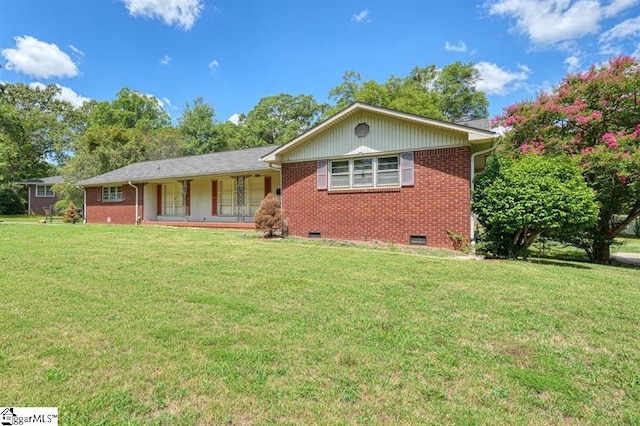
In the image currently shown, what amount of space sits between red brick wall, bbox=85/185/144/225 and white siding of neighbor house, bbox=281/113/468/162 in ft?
41.5

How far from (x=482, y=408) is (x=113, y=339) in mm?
3094

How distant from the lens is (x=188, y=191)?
19656 mm

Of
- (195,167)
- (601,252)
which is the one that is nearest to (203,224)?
(195,167)

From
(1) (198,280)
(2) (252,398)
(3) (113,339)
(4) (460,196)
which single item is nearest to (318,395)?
(2) (252,398)

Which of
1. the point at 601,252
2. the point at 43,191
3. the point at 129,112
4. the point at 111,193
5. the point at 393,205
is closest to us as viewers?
the point at 601,252

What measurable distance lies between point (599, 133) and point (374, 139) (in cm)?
670

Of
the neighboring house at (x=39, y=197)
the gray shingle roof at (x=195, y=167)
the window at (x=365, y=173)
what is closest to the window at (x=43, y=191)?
the neighboring house at (x=39, y=197)

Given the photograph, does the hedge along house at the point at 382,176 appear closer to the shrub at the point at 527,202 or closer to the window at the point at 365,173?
the window at the point at 365,173

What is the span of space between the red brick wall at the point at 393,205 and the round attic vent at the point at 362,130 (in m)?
1.79

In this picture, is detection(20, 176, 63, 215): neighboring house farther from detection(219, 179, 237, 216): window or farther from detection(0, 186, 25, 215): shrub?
detection(219, 179, 237, 216): window

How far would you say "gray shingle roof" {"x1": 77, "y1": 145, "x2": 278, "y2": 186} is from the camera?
55.7ft

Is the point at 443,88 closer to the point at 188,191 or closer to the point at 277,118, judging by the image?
the point at 277,118

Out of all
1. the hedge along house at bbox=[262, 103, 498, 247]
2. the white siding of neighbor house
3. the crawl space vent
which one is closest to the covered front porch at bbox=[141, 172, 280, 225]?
the hedge along house at bbox=[262, 103, 498, 247]

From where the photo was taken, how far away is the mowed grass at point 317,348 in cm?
226
